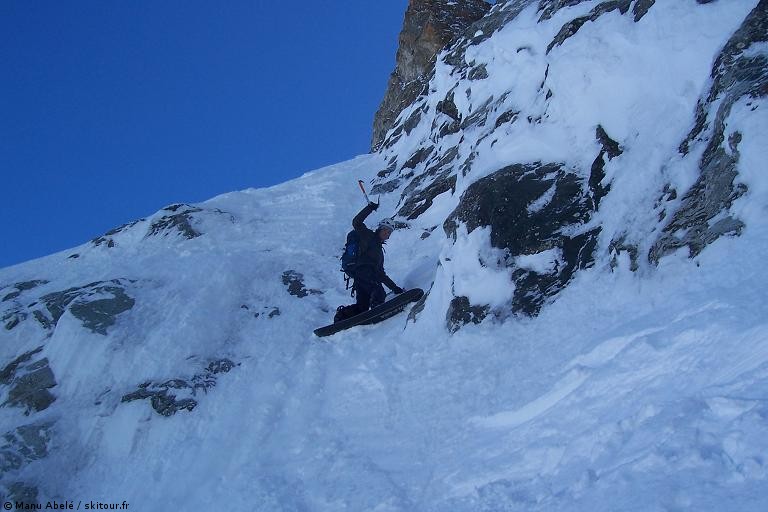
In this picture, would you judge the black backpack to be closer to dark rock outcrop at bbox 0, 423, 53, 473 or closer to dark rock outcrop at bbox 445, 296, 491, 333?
dark rock outcrop at bbox 445, 296, 491, 333

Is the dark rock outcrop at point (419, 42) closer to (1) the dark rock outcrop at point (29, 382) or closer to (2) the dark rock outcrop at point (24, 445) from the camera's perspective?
(1) the dark rock outcrop at point (29, 382)

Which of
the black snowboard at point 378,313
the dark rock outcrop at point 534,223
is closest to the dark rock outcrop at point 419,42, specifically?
the black snowboard at point 378,313

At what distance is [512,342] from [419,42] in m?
24.9

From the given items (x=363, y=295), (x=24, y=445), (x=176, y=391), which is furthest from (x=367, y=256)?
(x=24, y=445)

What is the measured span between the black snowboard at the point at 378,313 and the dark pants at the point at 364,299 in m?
0.28

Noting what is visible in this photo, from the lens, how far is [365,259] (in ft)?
36.4

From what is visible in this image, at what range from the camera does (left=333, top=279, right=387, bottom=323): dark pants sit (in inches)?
434

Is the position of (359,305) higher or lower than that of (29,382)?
lower

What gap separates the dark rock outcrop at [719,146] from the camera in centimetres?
633

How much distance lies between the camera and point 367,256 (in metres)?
11.1

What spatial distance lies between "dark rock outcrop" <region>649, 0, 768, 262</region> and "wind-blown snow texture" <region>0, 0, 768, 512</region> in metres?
0.03

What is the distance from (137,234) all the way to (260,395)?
10992 mm

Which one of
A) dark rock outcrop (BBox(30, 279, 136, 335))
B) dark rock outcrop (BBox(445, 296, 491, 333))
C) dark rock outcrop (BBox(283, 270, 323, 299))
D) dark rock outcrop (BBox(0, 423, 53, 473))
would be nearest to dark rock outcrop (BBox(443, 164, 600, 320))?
dark rock outcrop (BBox(445, 296, 491, 333))

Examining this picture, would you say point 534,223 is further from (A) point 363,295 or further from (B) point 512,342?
(A) point 363,295
